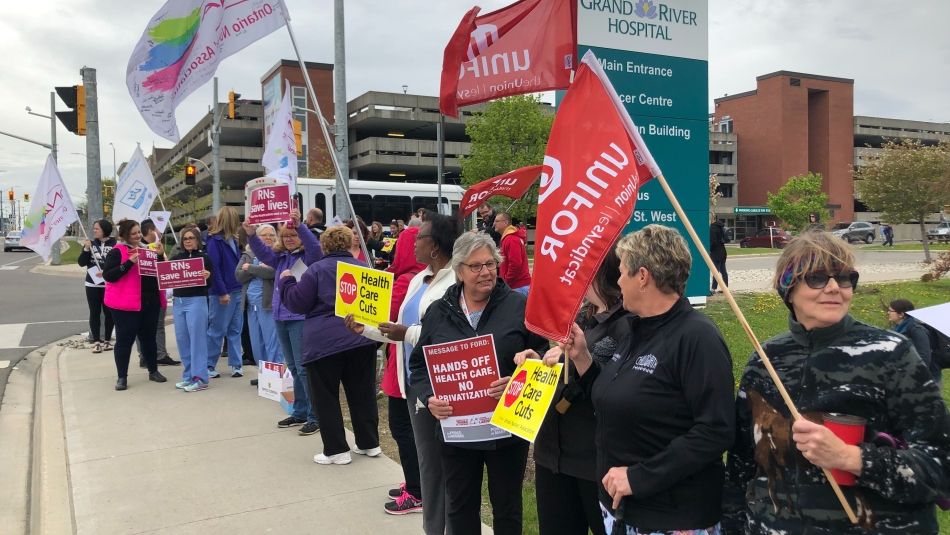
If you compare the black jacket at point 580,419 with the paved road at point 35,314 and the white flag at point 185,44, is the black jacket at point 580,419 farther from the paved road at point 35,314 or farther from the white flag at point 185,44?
the paved road at point 35,314

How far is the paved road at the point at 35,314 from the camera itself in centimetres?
1216

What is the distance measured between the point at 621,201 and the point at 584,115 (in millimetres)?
416

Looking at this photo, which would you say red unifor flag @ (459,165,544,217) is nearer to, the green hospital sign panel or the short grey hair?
the green hospital sign panel

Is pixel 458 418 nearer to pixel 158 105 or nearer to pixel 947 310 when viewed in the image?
pixel 947 310

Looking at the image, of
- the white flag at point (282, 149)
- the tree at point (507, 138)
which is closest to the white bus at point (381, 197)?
the white flag at point (282, 149)

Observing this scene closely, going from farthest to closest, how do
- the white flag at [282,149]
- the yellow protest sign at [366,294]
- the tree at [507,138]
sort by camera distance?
the tree at [507,138]
the white flag at [282,149]
the yellow protest sign at [366,294]

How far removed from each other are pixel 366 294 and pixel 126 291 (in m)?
5.39

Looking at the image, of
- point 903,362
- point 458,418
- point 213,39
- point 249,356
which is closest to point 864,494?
point 903,362

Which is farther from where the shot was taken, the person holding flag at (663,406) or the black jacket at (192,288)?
the black jacket at (192,288)

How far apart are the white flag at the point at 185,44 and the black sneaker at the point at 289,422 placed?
3.33m

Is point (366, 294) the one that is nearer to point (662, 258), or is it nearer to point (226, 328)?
point (662, 258)

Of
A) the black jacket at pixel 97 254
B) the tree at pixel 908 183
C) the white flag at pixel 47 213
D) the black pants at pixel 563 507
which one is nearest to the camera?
the black pants at pixel 563 507

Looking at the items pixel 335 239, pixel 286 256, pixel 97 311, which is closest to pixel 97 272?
pixel 97 311

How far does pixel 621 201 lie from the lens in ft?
8.54
